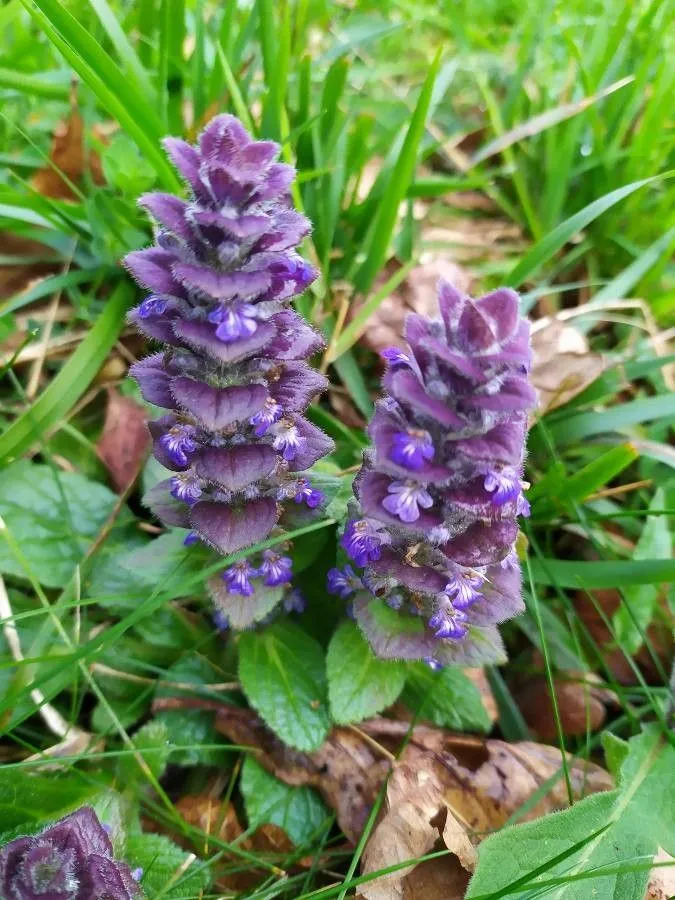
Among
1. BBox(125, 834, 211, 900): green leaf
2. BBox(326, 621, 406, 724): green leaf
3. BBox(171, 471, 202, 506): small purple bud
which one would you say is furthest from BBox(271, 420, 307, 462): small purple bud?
BBox(125, 834, 211, 900): green leaf

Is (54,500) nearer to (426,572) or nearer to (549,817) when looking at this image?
(426,572)

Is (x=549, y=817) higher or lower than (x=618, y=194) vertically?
lower

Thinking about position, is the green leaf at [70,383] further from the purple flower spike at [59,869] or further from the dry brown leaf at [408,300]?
the purple flower spike at [59,869]

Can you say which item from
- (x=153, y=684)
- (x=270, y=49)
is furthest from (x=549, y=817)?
(x=270, y=49)

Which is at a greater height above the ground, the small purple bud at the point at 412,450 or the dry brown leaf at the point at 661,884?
the small purple bud at the point at 412,450

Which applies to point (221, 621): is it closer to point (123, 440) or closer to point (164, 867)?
point (164, 867)

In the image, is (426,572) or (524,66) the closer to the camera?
(426,572)

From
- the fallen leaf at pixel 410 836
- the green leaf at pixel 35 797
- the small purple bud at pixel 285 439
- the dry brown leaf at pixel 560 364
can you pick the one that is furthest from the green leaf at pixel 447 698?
the dry brown leaf at pixel 560 364
